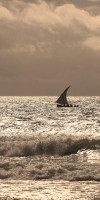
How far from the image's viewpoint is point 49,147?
108ft

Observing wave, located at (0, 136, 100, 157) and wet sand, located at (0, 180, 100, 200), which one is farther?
wave, located at (0, 136, 100, 157)

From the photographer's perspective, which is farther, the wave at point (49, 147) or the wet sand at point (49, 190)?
the wave at point (49, 147)

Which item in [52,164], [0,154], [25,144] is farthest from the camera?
[25,144]

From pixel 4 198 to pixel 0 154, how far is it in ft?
51.6

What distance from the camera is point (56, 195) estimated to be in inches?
550

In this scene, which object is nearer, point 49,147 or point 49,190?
point 49,190

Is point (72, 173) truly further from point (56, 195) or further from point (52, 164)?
point (56, 195)

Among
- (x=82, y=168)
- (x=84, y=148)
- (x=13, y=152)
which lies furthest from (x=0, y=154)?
(x=82, y=168)

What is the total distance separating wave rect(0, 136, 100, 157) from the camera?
30.2 meters

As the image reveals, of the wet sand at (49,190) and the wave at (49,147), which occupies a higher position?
the wave at (49,147)

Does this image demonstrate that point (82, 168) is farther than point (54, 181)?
Yes

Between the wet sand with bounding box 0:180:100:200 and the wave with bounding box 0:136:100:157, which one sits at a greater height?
the wave with bounding box 0:136:100:157

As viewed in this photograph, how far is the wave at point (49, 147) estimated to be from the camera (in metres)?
30.2

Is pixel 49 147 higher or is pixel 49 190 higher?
pixel 49 147
